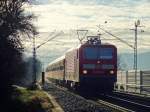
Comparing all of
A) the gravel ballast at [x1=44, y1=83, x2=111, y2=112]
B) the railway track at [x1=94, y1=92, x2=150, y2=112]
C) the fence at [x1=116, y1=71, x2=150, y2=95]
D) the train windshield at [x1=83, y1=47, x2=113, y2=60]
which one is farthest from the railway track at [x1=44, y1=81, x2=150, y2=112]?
the fence at [x1=116, y1=71, x2=150, y2=95]

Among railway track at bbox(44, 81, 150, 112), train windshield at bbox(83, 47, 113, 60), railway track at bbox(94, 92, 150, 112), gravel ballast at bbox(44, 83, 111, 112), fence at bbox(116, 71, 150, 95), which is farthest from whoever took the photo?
fence at bbox(116, 71, 150, 95)

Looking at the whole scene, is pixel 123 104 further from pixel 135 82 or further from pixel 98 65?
pixel 135 82

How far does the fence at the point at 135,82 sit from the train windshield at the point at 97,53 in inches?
296

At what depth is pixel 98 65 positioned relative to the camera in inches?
1393

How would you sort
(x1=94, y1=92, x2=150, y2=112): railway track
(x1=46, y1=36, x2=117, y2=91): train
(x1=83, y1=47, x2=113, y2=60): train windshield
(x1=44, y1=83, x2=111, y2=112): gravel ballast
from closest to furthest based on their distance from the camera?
(x1=44, y1=83, x2=111, y2=112): gravel ballast, (x1=94, y1=92, x2=150, y2=112): railway track, (x1=46, y1=36, x2=117, y2=91): train, (x1=83, y1=47, x2=113, y2=60): train windshield

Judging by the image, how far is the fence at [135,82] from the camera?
Result: 44.4 metres

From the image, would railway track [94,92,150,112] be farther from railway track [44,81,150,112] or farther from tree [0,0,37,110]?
tree [0,0,37,110]

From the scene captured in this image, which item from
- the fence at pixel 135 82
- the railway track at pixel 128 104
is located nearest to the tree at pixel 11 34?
the railway track at pixel 128 104

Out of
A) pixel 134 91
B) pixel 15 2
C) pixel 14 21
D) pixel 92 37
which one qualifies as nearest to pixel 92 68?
pixel 92 37

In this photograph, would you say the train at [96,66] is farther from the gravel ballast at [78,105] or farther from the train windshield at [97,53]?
the gravel ballast at [78,105]

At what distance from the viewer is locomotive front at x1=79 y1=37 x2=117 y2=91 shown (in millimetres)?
35062

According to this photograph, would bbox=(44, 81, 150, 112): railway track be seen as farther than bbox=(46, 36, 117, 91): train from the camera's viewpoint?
No

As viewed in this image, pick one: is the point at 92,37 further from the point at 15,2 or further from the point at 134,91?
the point at 134,91

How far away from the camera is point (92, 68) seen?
35.3 metres
